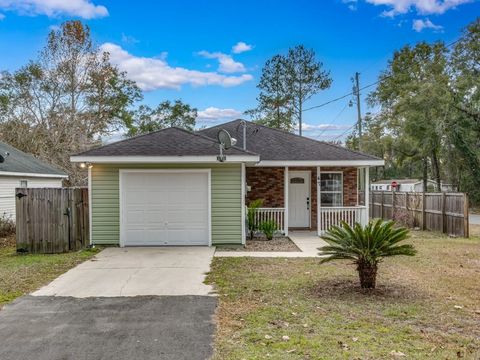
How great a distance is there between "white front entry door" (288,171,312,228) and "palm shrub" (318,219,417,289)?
8.16 metres

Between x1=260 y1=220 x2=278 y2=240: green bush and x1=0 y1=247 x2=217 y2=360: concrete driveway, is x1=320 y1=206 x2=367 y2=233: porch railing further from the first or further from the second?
x1=0 y1=247 x2=217 y2=360: concrete driveway

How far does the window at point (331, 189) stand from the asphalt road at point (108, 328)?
30.0 ft

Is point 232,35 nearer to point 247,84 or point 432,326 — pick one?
point 247,84

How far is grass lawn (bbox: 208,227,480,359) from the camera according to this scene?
13.9 ft

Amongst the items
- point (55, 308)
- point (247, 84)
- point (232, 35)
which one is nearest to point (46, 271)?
point (55, 308)

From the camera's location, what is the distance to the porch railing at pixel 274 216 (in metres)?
13.4

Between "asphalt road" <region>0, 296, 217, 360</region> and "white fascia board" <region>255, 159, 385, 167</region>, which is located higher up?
"white fascia board" <region>255, 159, 385, 167</region>

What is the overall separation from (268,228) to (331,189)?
3.20m

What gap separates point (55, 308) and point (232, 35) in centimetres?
1760

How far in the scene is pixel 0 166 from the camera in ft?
49.3

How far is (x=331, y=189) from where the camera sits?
48.3 ft

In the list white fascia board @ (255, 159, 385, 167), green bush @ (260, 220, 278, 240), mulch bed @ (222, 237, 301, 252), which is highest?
white fascia board @ (255, 159, 385, 167)

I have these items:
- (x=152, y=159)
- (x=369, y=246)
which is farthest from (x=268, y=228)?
(x=369, y=246)

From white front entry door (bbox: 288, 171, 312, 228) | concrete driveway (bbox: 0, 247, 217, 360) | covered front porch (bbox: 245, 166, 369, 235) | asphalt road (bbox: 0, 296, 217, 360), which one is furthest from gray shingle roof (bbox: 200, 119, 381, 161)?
asphalt road (bbox: 0, 296, 217, 360)
